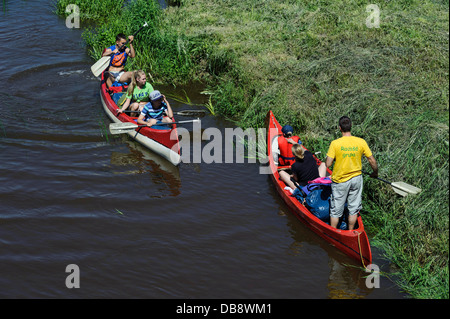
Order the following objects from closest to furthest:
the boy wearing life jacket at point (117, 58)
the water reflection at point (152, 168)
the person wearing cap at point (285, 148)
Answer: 1. the person wearing cap at point (285, 148)
2. the water reflection at point (152, 168)
3. the boy wearing life jacket at point (117, 58)

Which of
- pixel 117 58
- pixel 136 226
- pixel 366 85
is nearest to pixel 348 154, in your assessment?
pixel 136 226

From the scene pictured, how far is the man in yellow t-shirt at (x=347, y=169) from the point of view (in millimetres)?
7648

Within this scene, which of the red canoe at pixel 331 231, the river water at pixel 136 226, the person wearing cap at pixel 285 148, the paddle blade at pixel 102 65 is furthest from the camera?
the paddle blade at pixel 102 65

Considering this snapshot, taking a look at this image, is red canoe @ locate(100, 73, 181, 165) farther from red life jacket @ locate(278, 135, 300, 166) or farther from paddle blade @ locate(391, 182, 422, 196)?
paddle blade @ locate(391, 182, 422, 196)

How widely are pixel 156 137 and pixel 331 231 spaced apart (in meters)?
4.58

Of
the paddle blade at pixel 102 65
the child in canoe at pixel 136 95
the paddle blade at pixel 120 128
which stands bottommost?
the paddle blade at pixel 120 128

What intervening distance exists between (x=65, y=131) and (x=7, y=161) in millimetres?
1633

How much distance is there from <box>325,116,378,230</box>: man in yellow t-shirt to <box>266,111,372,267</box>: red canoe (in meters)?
0.26

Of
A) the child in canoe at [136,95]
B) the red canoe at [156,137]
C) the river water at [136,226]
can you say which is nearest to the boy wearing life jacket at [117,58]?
the red canoe at [156,137]

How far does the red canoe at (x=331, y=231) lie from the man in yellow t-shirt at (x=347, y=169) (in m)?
0.26

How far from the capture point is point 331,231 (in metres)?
8.26

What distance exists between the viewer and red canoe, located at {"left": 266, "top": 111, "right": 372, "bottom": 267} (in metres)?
7.80

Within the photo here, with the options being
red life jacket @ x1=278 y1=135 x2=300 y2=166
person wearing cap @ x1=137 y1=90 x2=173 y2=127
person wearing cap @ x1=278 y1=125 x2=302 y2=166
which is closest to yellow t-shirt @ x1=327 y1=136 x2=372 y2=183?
person wearing cap @ x1=278 y1=125 x2=302 y2=166

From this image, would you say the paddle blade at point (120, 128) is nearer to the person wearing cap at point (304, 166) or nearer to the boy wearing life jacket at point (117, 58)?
the boy wearing life jacket at point (117, 58)
